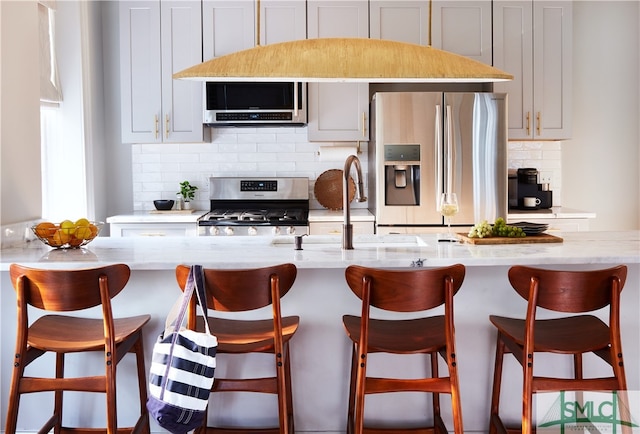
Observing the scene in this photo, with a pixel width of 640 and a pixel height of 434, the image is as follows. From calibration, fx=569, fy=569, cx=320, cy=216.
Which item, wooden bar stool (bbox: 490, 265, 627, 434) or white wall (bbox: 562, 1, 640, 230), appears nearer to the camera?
wooden bar stool (bbox: 490, 265, 627, 434)

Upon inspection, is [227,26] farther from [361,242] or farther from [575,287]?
[575,287]

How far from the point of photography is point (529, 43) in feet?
14.8

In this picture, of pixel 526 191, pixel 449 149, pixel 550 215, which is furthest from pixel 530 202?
pixel 449 149

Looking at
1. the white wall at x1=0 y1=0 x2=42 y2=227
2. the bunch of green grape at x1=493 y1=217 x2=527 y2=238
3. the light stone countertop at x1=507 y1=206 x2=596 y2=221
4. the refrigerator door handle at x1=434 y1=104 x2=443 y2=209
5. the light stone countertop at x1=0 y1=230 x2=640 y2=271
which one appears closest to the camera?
the light stone countertop at x1=0 y1=230 x2=640 y2=271

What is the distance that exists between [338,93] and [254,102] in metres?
0.67

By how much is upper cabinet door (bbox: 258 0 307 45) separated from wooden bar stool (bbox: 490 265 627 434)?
3.00m

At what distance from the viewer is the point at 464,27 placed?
4.49m

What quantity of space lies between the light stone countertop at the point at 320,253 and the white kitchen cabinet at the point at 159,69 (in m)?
1.76

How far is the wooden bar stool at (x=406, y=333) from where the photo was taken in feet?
6.58

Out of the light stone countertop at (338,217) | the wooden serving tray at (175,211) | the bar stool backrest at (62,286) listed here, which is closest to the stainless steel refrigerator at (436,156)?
the light stone countertop at (338,217)

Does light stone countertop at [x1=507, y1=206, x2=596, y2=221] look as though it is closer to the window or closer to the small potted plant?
the small potted plant

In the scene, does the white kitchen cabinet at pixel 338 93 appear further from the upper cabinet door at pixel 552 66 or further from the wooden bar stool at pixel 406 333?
the wooden bar stool at pixel 406 333

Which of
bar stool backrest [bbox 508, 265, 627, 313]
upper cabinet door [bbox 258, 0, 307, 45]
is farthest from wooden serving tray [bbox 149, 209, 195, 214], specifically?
bar stool backrest [bbox 508, 265, 627, 313]

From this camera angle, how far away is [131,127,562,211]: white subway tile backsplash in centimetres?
489
